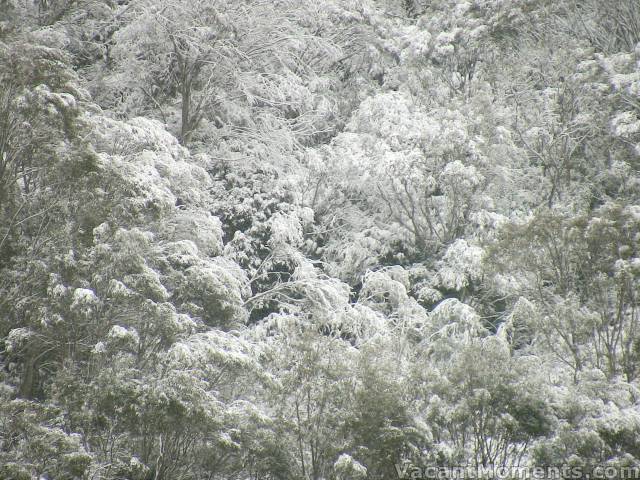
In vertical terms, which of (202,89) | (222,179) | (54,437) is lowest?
(54,437)

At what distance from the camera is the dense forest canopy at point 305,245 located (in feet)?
23.2

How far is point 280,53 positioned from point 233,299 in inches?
316

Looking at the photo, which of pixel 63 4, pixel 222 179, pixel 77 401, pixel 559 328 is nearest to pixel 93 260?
pixel 77 401

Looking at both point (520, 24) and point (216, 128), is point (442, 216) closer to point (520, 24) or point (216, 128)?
point (216, 128)

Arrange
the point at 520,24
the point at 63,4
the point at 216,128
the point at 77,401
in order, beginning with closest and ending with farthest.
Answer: the point at 77,401 → the point at 63,4 → the point at 216,128 → the point at 520,24

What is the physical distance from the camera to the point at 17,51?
7570mm

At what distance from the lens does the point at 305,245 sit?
51.3ft

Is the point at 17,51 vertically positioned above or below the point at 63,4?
below

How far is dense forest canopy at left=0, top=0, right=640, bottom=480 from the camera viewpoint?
707 cm

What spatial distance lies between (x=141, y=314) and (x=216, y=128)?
27.1 feet

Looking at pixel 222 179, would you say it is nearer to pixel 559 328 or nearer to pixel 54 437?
pixel 559 328

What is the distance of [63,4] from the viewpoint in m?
13.9

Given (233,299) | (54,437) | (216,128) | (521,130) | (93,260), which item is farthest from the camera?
(521,130)

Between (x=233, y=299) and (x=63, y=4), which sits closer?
(x=233, y=299)
